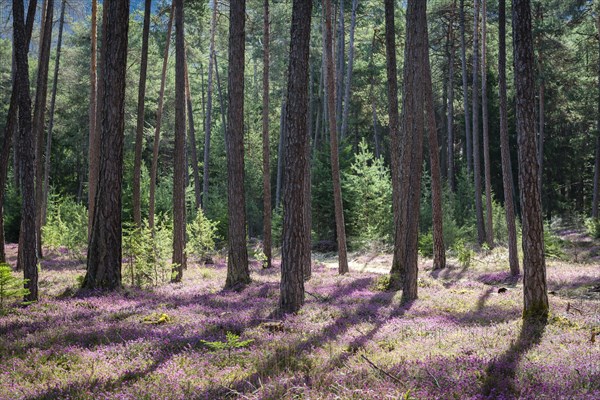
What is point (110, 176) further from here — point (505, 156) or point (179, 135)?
point (505, 156)

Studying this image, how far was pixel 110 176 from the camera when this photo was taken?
450 inches

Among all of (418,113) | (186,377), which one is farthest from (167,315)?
(418,113)

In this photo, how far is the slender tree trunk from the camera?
449 inches

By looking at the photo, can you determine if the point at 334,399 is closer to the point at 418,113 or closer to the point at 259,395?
the point at 259,395

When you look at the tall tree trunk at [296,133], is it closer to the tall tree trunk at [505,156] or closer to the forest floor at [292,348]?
the forest floor at [292,348]

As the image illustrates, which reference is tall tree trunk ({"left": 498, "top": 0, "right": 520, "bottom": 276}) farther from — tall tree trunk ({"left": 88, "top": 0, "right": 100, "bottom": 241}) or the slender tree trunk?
tall tree trunk ({"left": 88, "top": 0, "right": 100, "bottom": 241})

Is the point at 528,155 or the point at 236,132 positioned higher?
the point at 236,132

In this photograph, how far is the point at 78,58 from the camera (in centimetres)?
3581

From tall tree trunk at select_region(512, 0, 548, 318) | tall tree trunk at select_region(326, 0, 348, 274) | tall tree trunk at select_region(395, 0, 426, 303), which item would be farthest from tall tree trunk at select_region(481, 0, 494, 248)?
tall tree trunk at select_region(512, 0, 548, 318)

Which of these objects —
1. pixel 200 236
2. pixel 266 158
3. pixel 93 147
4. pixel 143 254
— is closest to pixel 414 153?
pixel 266 158

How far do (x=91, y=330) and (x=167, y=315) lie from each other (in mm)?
1550

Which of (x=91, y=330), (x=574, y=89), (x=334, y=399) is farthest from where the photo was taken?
(x=574, y=89)

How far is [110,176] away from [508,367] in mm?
9297

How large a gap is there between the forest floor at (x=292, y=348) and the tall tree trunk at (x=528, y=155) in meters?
0.82
